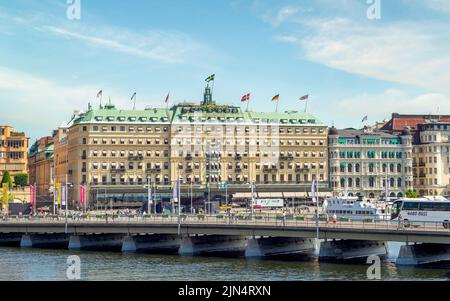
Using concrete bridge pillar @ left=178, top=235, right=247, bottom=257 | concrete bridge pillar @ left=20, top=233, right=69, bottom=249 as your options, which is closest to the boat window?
concrete bridge pillar @ left=178, top=235, right=247, bottom=257

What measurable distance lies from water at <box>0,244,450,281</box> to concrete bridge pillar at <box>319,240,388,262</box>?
2031 millimetres

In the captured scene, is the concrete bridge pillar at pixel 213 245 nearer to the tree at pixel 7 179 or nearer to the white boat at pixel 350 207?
the white boat at pixel 350 207

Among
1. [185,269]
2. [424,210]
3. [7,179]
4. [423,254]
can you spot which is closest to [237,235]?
[185,269]

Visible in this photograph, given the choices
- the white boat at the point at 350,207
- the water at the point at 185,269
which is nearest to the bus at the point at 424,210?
the water at the point at 185,269

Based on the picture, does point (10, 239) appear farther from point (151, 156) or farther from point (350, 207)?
point (151, 156)

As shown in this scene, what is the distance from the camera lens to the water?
73688 mm

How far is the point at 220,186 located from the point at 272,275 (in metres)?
111

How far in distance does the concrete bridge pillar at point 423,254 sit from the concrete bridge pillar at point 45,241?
53451mm

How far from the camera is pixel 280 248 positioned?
97.4m

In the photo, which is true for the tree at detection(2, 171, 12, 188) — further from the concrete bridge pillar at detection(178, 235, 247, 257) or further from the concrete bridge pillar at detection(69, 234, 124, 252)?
the concrete bridge pillar at detection(178, 235, 247, 257)

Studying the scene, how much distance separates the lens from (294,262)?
8756 centimetres

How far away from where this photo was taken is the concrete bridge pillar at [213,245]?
3925 inches
